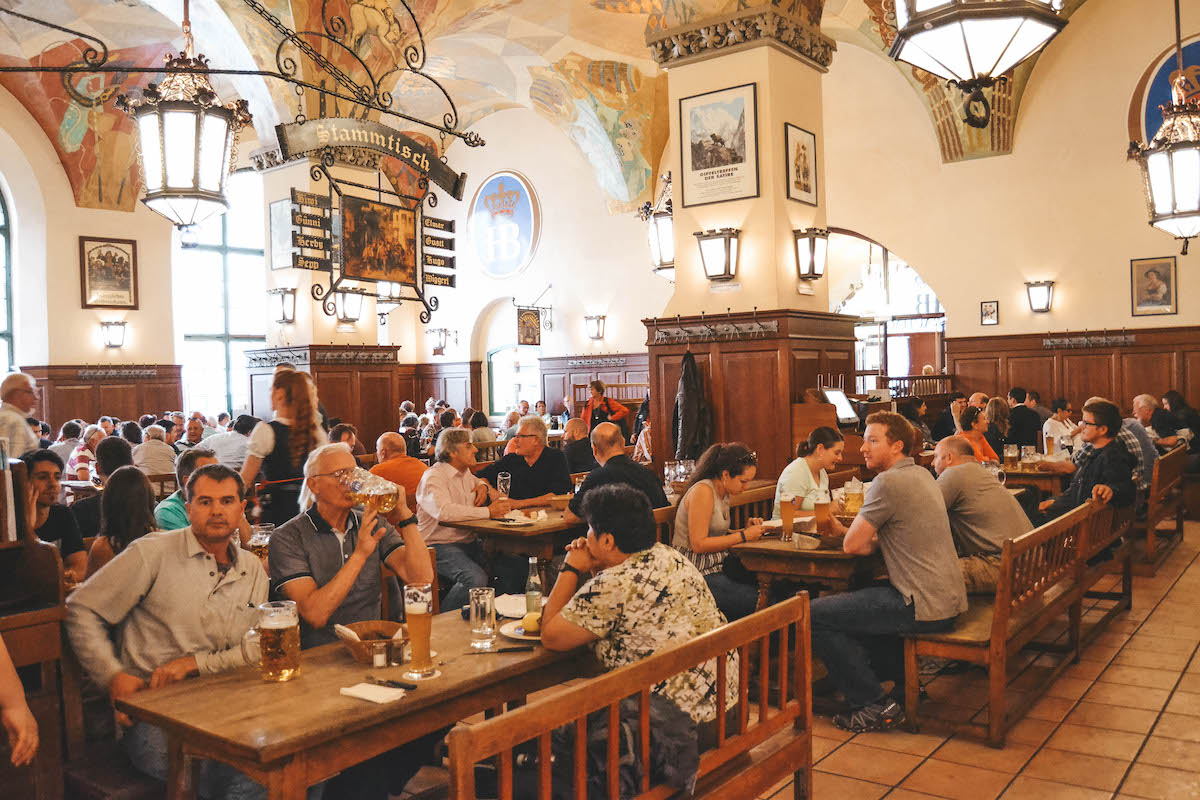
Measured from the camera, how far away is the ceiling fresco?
31.9 feet

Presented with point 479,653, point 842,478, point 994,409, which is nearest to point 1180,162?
point 994,409

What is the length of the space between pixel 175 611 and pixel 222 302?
→ 17.7 meters

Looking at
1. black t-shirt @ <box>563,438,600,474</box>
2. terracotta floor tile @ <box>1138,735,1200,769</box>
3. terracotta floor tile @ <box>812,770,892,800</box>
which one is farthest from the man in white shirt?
terracotta floor tile @ <box>1138,735,1200,769</box>

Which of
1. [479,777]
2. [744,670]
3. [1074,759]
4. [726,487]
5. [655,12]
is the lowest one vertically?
[1074,759]

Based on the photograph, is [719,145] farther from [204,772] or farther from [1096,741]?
[204,772]

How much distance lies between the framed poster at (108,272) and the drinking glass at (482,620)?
568 inches

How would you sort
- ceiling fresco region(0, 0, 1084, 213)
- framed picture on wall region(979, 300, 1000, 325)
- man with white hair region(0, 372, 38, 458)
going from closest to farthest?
man with white hair region(0, 372, 38, 458)
ceiling fresco region(0, 0, 1084, 213)
framed picture on wall region(979, 300, 1000, 325)

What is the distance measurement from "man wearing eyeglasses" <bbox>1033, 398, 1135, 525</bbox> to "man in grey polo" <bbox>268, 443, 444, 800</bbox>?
14.5ft

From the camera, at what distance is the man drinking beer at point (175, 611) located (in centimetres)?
253

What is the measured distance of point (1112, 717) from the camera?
413cm

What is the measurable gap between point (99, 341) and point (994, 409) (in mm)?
13505

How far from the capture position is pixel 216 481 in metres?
2.91

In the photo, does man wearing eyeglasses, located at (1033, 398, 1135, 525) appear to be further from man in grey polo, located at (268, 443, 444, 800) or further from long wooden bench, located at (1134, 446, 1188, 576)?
man in grey polo, located at (268, 443, 444, 800)

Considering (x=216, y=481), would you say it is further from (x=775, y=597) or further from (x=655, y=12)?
(x=655, y=12)
